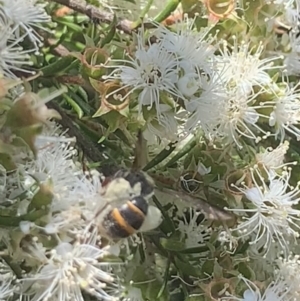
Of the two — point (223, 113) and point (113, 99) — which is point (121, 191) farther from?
point (223, 113)

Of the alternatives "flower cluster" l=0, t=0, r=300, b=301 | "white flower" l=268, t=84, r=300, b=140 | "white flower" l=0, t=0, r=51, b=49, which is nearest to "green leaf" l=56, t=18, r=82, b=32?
"flower cluster" l=0, t=0, r=300, b=301

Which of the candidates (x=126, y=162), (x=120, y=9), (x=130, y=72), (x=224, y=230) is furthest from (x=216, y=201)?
(x=120, y=9)

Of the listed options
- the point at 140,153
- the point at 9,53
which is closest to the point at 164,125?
the point at 140,153

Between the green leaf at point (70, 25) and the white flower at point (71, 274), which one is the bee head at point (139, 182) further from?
the green leaf at point (70, 25)

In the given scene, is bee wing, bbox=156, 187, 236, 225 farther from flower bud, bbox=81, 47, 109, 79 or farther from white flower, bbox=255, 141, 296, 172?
flower bud, bbox=81, 47, 109, 79

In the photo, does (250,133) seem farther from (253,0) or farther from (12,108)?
(12,108)

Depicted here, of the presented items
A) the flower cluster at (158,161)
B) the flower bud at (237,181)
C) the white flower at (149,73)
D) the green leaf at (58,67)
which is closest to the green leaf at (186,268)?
the flower cluster at (158,161)
